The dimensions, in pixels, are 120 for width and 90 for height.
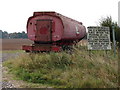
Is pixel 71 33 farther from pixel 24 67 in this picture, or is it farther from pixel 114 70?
pixel 114 70

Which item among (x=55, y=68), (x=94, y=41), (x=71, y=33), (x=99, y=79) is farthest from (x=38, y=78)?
(x=71, y=33)

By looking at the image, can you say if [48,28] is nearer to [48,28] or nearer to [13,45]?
[48,28]

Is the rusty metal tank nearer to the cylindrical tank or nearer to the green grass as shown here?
the cylindrical tank

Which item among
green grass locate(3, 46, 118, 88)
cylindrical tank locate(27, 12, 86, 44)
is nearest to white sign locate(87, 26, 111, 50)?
green grass locate(3, 46, 118, 88)

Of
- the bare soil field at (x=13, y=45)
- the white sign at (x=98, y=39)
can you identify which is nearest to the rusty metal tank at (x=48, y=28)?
the white sign at (x=98, y=39)

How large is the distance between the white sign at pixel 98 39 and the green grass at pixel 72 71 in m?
1.50

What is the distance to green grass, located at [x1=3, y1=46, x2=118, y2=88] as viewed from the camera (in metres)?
5.81

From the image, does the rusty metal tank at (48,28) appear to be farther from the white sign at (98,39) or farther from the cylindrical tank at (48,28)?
the white sign at (98,39)

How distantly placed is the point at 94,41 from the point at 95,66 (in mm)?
3039

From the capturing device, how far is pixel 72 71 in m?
6.95

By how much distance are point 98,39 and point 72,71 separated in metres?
3.22

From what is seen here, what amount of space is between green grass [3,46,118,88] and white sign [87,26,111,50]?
4.91 ft

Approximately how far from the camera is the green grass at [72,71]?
229 inches

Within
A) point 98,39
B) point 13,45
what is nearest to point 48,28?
point 98,39
